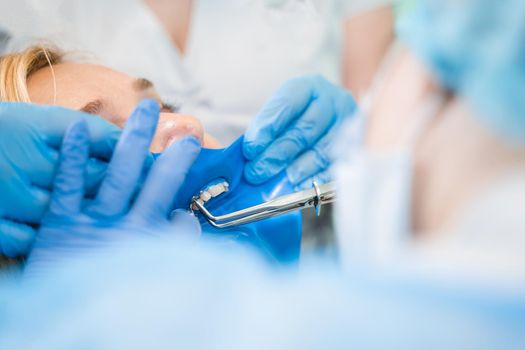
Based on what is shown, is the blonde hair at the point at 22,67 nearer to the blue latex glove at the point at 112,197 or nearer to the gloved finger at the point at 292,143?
the blue latex glove at the point at 112,197

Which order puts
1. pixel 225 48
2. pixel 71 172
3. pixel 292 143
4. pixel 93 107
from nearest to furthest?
pixel 71 172
pixel 93 107
pixel 292 143
pixel 225 48

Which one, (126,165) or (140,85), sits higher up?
(140,85)

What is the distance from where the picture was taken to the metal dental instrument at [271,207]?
113 centimetres

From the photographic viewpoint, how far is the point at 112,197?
985 mm

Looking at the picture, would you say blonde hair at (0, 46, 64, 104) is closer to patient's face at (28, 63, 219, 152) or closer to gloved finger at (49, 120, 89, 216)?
patient's face at (28, 63, 219, 152)

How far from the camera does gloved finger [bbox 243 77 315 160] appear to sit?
1.28 meters

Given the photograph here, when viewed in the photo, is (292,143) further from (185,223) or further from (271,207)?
(185,223)

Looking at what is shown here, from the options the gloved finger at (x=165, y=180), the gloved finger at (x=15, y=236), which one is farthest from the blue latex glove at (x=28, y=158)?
the gloved finger at (x=165, y=180)

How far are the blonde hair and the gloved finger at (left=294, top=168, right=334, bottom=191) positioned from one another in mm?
608

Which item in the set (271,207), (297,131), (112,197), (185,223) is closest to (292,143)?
(297,131)

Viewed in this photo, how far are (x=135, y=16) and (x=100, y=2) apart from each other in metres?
0.12

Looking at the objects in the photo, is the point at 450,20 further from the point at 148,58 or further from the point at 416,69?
the point at 148,58

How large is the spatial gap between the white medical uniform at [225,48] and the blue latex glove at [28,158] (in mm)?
763

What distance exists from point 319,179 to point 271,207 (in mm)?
300
